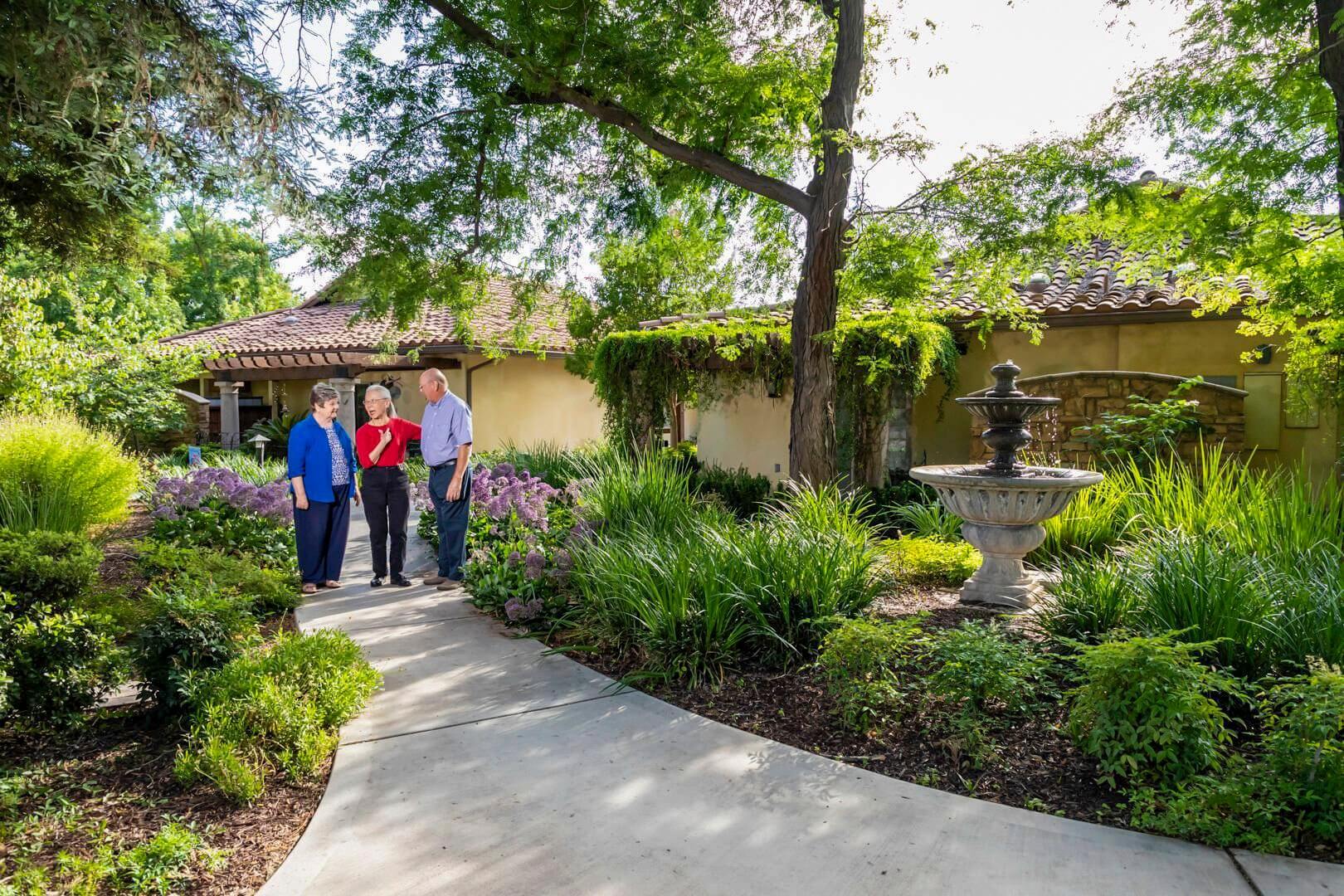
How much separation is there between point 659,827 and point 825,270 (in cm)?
621

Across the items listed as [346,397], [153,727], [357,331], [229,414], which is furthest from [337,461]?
[229,414]

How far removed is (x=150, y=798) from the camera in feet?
10.6

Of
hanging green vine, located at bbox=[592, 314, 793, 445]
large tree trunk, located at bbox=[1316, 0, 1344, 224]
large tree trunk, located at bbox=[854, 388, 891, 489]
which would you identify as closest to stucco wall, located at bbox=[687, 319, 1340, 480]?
hanging green vine, located at bbox=[592, 314, 793, 445]

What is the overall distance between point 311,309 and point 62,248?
1736 cm

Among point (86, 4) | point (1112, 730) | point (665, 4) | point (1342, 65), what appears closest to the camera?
point (1112, 730)

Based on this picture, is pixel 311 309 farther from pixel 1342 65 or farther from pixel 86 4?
pixel 1342 65

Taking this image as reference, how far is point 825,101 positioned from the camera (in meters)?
8.12

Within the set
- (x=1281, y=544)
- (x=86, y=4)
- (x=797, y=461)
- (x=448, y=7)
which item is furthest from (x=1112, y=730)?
(x=448, y=7)

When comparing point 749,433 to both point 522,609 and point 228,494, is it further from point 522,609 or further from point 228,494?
point 522,609

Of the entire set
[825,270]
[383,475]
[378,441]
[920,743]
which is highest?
[825,270]

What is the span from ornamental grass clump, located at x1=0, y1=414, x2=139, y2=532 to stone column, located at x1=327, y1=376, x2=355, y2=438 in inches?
306

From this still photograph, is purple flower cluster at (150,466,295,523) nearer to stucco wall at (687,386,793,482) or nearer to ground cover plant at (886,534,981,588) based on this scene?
ground cover plant at (886,534,981,588)

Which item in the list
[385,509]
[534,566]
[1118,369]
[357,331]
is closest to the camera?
[534,566]

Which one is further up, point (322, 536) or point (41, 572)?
point (41, 572)
